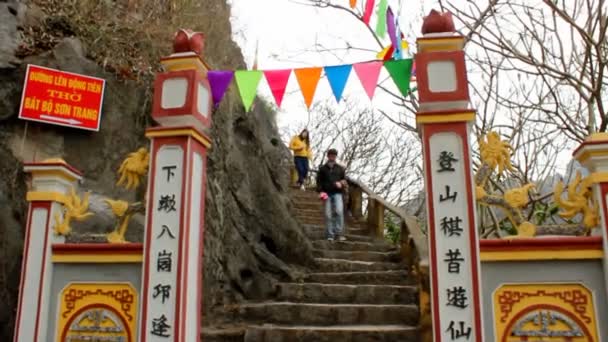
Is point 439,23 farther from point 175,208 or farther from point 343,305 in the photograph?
point 343,305

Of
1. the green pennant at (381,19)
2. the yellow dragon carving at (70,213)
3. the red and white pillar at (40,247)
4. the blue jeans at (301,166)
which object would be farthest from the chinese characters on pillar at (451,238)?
the blue jeans at (301,166)

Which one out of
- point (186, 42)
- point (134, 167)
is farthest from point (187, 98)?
point (134, 167)

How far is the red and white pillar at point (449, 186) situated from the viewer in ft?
10.7

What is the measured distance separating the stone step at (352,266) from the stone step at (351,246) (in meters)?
0.53

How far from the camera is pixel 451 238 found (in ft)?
11.0

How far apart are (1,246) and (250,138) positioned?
4.08m

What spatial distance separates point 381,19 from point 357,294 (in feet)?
11.2

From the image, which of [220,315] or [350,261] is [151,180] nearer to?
[220,315]

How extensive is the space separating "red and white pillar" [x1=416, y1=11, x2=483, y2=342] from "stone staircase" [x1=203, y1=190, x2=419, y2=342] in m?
1.79

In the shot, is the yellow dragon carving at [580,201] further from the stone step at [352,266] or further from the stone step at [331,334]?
the stone step at [352,266]

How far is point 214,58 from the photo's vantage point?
8.03 meters

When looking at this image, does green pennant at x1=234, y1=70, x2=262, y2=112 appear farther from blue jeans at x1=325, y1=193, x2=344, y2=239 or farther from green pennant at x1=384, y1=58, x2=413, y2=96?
blue jeans at x1=325, y1=193, x2=344, y2=239

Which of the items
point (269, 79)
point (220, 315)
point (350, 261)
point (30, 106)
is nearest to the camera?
point (269, 79)

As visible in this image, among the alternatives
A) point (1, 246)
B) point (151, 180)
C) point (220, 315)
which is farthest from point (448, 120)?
point (1, 246)
